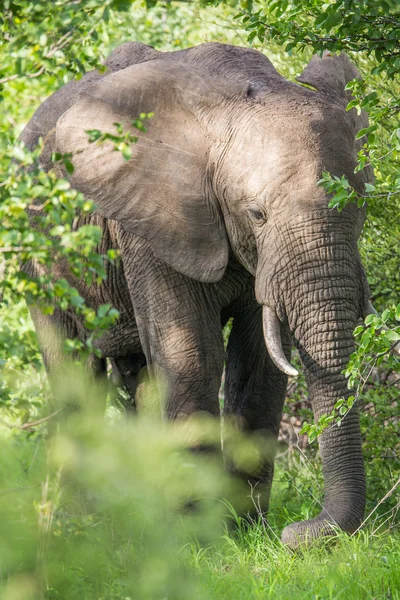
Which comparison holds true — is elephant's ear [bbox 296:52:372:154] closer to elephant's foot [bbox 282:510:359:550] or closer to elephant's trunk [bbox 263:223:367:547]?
elephant's trunk [bbox 263:223:367:547]

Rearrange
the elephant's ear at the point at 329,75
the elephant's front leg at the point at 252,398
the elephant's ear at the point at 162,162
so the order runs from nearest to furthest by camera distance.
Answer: the elephant's ear at the point at 162,162, the elephant's ear at the point at 329,75, the elephant's front leg at the point at 252,398

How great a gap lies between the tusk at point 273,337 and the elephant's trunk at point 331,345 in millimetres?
14

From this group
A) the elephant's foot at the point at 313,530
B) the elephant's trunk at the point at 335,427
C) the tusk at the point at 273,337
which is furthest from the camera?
the tusk at the point at 273,337

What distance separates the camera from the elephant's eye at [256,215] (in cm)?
509

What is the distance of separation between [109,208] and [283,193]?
1018 mm

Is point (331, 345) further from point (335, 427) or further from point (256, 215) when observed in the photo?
point (256, 215)

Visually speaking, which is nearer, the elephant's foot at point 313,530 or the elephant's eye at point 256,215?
the elephant's foot at point 313,530

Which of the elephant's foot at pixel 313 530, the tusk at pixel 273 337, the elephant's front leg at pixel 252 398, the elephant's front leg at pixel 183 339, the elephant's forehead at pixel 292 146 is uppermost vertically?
the elephant's forehead at pixel 292 146

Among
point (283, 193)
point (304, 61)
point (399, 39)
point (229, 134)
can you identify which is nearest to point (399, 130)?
point (399, 39)

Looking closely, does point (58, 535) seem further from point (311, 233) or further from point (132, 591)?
point (311, 233)

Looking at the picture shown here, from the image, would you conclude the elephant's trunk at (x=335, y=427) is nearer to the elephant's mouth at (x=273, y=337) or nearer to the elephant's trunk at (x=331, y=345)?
the elephant's trunk at (x=331, y=345)

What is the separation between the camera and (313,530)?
473cm

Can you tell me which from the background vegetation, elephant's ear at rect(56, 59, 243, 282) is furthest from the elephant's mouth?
the background vegetation

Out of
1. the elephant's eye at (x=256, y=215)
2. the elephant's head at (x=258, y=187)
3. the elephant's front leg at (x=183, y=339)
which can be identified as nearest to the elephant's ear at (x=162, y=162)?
the elephant's head at (x=258, y=187)
